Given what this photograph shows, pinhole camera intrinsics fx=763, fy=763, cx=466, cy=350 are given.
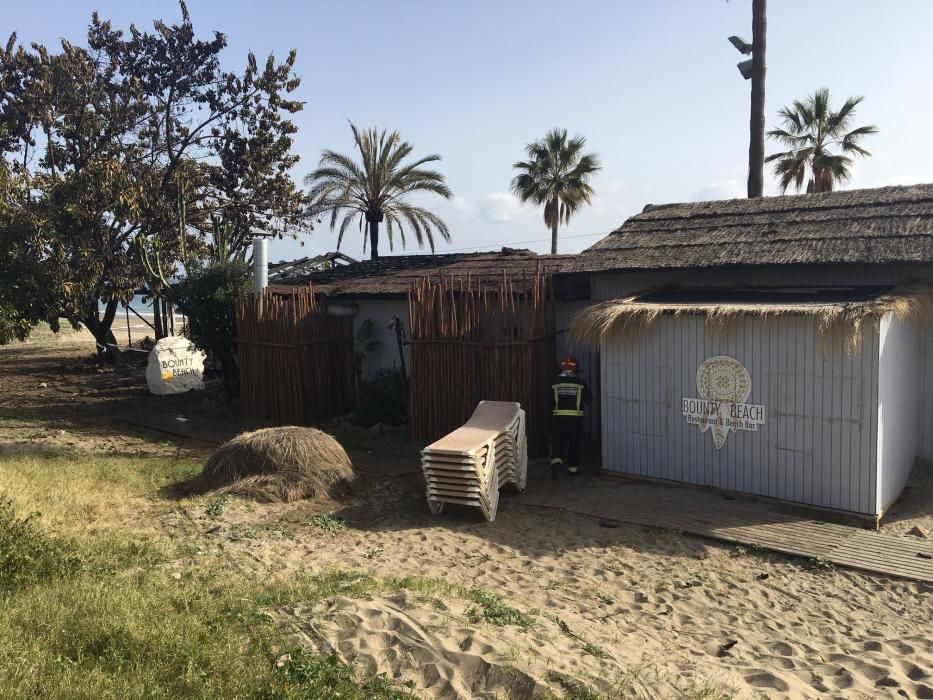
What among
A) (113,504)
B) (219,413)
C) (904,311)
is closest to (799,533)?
(904,311)

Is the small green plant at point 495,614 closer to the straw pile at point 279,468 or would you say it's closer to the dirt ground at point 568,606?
the dirt ground at point 568,606

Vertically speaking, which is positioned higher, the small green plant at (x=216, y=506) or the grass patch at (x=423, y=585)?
Answer: the small green plant at (x=216, y=506)

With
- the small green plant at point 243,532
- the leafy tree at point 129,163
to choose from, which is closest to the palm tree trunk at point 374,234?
the leafy tree at point 129,163

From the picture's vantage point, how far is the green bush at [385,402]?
13906 mm

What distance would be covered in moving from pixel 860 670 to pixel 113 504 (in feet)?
25.6

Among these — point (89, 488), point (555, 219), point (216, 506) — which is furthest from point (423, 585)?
point (555, 219)

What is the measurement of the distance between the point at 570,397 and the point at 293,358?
20.1 ft

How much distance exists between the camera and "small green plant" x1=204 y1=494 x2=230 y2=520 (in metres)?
8.70

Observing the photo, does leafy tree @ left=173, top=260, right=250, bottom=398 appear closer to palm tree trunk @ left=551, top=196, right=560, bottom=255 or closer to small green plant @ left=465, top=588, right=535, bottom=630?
small green plant @ left=465, top=588, right=535, bottom=630

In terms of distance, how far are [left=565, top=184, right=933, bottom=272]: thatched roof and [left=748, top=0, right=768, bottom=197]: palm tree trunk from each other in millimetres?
4797

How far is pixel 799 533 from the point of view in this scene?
7969 mm

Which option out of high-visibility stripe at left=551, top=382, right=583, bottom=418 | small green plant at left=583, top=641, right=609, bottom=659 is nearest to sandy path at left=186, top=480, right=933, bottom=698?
small green plant at left=583, top=641, right=609, bottom=659

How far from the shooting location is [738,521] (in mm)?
8328

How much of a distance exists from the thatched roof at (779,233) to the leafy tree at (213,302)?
783 cm
